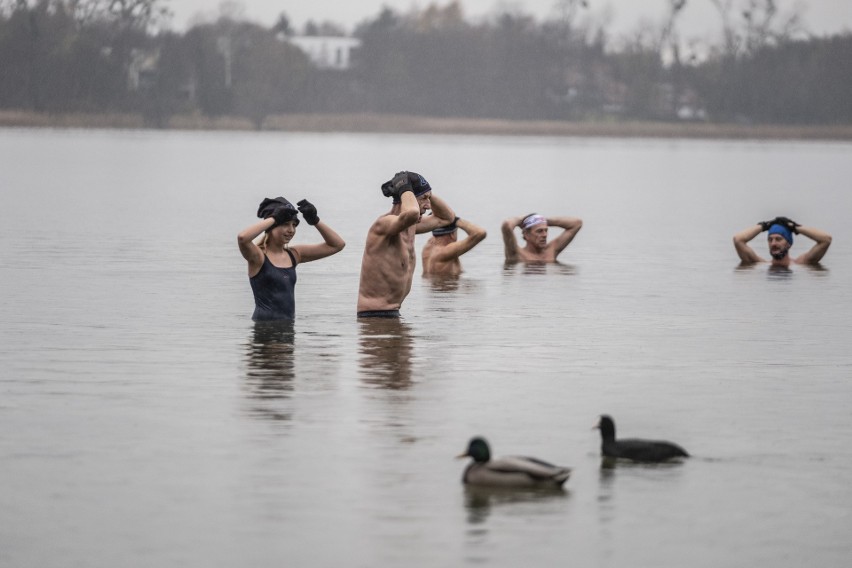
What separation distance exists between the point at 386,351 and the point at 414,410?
2965mm

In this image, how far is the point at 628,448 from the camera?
11039 millimetres

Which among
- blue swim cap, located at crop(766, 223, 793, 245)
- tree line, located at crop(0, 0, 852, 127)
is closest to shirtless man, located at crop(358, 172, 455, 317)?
blue swim cap, located at crop(766, 223, 793, 245)

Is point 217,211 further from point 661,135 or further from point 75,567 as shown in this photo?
point 661,135

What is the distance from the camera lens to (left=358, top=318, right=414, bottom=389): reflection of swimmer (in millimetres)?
14188

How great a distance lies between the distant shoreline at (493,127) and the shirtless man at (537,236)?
4506 inches

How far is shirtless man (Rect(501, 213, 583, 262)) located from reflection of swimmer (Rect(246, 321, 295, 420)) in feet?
24.7

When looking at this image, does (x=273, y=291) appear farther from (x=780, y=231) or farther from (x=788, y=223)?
(x=780, y=231)

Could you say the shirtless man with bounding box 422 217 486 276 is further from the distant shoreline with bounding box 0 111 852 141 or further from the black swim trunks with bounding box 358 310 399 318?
the distant shoreline with bounding box 0 111 852 141

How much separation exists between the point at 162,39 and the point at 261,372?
451 ft

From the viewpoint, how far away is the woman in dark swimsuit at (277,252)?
608 inches

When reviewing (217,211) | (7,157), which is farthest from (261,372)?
(7,157)

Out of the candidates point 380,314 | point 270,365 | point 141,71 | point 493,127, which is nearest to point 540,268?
point 380,314

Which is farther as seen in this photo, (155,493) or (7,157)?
(7,157)

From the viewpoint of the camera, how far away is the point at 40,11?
443ft
